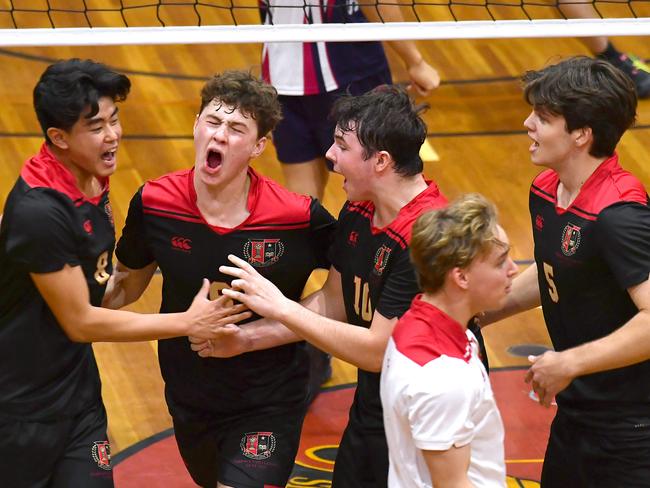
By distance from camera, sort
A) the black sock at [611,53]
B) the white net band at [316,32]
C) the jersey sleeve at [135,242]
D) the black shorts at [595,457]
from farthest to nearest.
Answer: the black sock at [611,53], the white net band at [316,32], the jersey sleeve at [135,242], the black shorts at [595,457]

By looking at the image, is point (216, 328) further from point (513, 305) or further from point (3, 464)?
point (513, 305)

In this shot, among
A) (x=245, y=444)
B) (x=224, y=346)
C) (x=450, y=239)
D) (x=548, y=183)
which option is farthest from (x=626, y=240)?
(x=245, y=444)

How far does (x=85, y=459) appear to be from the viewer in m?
4.22

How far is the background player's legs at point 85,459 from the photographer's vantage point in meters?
4.19

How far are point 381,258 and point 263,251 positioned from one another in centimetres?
48

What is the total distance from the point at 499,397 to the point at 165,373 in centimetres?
215

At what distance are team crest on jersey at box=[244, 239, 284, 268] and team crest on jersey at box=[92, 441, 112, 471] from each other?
81 cm

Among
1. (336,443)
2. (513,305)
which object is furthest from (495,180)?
(513,305)

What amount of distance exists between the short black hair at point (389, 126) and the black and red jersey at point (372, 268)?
0.14m

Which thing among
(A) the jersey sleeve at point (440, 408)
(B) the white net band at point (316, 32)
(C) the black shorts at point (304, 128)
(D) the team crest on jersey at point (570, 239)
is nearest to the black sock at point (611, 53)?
(C) the black shorts at point (304, 128)

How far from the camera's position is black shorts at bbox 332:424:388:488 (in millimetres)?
4270

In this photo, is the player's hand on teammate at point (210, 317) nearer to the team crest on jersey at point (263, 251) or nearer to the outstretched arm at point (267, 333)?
A: the outstretched arm at point (267, 333)

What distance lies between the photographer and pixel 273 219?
14.6 ft

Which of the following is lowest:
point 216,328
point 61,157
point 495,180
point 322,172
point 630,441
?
point 495,180
